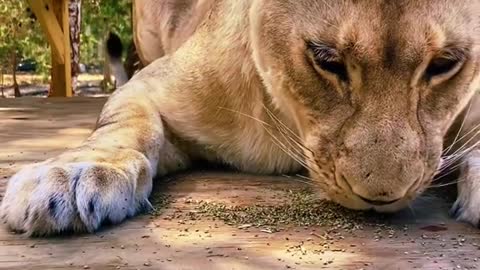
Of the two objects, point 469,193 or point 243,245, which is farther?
point 469,193

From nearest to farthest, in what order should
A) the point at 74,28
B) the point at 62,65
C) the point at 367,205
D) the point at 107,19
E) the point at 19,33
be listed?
the point at 367,205
the point at 62,65
the point at 74,28
the point at 107,19
the point at 19,33

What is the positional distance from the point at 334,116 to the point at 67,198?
1.34 ft

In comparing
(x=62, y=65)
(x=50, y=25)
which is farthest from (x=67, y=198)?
(x=62, y=65)

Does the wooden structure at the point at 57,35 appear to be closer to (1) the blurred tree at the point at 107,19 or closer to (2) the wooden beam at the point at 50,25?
(2) the wooden beam at the point at 50,25

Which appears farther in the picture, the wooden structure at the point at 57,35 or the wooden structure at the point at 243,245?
the wooden structure at the point at 57,35

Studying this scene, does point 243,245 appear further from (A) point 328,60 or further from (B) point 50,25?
(B) point 50,25

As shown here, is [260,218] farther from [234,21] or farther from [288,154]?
[234,21]

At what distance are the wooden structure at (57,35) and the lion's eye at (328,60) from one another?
3.33m

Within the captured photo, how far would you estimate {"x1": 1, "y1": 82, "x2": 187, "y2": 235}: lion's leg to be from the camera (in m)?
1.12

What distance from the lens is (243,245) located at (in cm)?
110

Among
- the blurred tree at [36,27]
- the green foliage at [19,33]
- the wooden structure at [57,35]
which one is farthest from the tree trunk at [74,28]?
the green foliage at [19,33]

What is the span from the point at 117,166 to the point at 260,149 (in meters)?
0.40

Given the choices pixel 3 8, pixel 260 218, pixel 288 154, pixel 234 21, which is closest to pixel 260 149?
pixel 288 154

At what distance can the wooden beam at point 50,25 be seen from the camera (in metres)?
4.41
